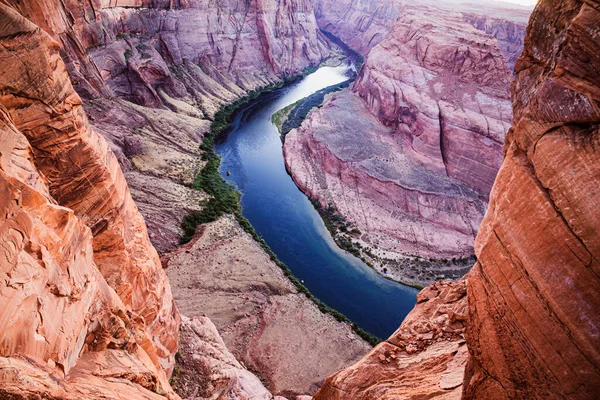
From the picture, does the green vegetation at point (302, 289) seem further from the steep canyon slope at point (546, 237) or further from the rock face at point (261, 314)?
the steep canyon slope at point (546, 237)

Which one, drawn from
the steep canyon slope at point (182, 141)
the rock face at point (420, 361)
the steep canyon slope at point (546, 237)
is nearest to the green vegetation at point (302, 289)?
the steep canyon slope at point (182, 141)


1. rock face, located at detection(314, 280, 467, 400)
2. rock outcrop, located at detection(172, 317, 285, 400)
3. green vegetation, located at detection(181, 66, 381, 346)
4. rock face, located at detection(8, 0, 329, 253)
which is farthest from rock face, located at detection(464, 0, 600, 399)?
green vegetation, located at detection(181, 66, 381, 346)

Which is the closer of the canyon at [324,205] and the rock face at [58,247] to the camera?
the canyon at [324,205]

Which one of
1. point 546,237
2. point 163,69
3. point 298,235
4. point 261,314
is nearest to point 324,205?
point 298,235

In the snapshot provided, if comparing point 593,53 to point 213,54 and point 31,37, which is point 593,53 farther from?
point 213,54

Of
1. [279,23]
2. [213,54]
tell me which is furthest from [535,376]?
[279,23]

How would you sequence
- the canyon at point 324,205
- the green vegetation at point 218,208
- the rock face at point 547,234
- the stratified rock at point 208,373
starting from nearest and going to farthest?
the rock face at point 547,234 < the canyon at point 324,205 < the stratified rock at point 208,373 < the green vegetation at point 218,208

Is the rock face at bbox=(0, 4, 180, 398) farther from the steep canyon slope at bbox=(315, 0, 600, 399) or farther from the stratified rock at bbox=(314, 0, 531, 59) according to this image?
the stratified rock at bbox=(314, 0, 531, 59)

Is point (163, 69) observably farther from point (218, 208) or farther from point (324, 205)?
point (324, 205)
